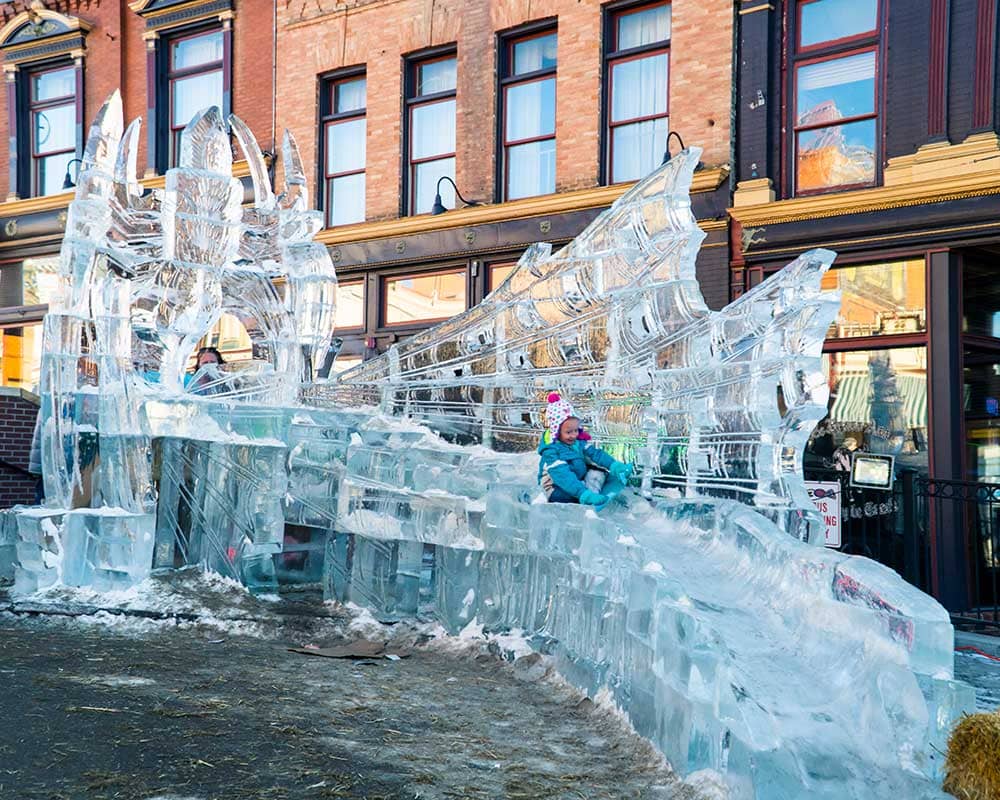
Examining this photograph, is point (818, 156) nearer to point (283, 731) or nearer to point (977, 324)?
point (977, 324)

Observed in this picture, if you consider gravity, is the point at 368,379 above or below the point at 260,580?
above

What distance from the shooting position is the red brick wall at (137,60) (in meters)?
17.9

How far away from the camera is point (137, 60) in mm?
19266

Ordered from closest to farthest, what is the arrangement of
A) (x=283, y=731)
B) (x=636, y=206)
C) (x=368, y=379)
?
(x=283, y=731)
(x=636, y=206)
(x=368, y=379)

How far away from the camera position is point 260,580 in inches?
376

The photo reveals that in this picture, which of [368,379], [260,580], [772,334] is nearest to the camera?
[772,334]

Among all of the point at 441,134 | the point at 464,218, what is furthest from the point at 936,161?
the point at 441,134

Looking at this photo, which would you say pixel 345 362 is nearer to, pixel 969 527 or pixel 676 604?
pixel 969 527

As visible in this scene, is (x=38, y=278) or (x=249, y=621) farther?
(x=38, y=278)

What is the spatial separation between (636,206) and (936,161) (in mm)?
4867

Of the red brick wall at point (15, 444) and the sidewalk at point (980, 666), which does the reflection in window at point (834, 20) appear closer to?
the sidewalk at point (980, 666)

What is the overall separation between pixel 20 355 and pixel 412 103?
29.0ft

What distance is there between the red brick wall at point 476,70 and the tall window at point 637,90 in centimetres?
22

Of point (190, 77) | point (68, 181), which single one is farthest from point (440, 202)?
point (68, 181)
